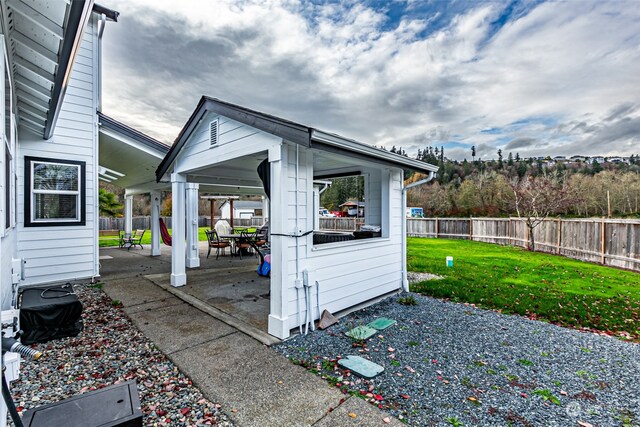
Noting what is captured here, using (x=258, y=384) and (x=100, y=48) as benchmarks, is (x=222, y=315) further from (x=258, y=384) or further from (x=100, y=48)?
(x=100, y=48)

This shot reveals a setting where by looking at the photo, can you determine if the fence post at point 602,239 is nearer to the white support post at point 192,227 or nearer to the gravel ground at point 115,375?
the gravel ground at point 115,375

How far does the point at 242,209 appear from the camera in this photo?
118ft

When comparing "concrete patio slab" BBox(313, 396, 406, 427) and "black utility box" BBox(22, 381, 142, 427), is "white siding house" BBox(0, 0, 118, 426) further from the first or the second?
"concrete patio slab" BBox(313, 396, 406, 427)

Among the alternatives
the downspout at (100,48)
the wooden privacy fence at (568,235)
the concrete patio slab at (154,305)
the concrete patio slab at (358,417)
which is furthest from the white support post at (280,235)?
the wooden privacy fence at (568,235)

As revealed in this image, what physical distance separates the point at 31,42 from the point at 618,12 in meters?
10.7

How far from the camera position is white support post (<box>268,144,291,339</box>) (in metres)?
3.54

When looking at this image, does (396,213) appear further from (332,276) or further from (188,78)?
(188,78)

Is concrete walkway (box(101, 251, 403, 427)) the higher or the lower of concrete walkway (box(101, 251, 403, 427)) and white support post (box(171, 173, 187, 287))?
the lower

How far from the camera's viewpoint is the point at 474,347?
3.41 metres

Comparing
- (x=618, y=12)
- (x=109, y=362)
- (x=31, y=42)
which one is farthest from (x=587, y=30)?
(x=109, y=362)

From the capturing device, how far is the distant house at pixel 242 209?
3528 centimetres

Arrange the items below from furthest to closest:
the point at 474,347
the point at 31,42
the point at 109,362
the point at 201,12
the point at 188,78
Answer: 1. the point at 188,78
2. the point at 201,12
3. the point at 474,347
4. the point at 109,362
5. the point at 31,42

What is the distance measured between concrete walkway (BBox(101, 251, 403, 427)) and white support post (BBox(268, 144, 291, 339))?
0.36m

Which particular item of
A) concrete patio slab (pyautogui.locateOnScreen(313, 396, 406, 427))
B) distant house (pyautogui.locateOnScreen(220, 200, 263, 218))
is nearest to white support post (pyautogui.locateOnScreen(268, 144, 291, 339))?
concrete patio slab (pyautogui.locateOnScreen(313, 396, 406, 427))
